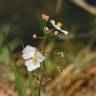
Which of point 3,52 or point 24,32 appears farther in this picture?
point 24,32

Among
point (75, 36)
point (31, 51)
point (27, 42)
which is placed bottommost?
point (27, 42)

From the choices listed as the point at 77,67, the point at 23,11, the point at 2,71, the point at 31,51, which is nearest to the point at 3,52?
the point at 2,71

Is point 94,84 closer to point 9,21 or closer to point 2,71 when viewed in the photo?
point 2,71

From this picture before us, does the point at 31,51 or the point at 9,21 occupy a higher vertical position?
the point at 31,51

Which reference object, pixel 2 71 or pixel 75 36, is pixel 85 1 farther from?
pixel 2 71

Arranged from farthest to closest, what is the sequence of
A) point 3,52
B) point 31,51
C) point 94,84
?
point 3,52 → point 94,84 → point 31,51

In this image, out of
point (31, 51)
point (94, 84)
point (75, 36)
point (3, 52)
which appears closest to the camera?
point (31, 51)

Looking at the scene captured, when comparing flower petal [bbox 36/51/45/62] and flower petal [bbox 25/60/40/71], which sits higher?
flower petal [bbox 36/51/45/62]

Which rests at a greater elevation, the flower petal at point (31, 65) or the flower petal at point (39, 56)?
the flower petal at point (39, 56)

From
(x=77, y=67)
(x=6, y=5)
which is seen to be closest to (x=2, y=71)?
(x=77, y=67)
